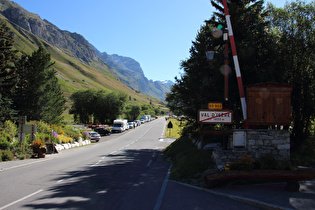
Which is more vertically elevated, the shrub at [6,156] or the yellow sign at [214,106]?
the yellow sign at [214,106]

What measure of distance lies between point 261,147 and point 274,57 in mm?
6261

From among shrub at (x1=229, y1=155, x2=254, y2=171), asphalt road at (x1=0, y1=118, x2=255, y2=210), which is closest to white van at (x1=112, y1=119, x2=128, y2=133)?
asphalt road at (x1=0, y1=118, x2=255, y2=210)

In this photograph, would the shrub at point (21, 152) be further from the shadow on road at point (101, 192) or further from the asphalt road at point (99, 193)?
the shadow on road at point (101, 192)

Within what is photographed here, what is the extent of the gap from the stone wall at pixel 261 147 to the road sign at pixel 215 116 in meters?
0.88

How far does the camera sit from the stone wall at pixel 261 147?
904cm

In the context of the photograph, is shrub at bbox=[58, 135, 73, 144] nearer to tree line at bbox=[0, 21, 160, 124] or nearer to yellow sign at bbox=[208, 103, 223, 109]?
tree line at bbox=[0, 21, 160, 124]

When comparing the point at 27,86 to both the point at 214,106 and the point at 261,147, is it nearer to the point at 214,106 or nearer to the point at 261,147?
the point at 214,106

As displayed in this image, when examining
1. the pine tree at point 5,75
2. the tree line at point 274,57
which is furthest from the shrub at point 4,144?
the tree line at point 274,57

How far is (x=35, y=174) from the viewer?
11.0 m

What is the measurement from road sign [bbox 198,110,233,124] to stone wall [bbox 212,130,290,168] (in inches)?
34.6

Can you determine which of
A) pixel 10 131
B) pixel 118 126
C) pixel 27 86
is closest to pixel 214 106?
pixel 10 131

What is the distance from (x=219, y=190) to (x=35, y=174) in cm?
825

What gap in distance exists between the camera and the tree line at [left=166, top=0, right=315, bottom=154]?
12.8m

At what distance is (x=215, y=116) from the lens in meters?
9.62
